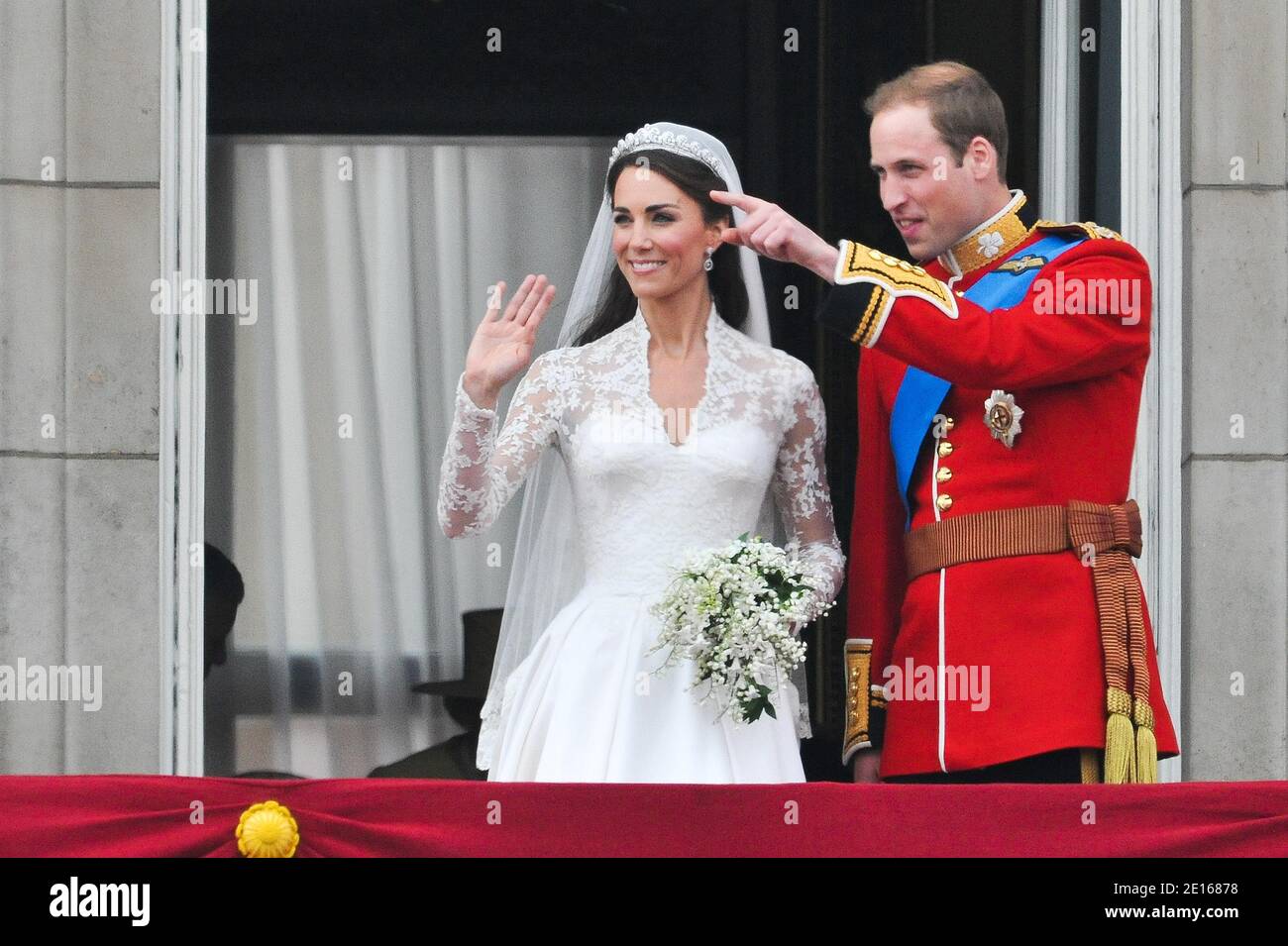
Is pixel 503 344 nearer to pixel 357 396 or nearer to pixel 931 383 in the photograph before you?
pixel 931 383

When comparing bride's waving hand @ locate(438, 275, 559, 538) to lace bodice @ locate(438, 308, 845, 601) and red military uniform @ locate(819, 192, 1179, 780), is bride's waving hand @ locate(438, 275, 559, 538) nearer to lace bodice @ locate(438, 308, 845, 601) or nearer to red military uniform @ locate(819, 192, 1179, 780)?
lace bodice @ locate(438, 308, 845, 601)

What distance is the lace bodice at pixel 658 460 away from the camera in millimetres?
5977

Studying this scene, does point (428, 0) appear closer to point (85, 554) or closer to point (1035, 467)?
point (85, 554)

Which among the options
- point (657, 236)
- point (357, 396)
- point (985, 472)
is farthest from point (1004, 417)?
point (357, 396)

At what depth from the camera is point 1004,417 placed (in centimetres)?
562

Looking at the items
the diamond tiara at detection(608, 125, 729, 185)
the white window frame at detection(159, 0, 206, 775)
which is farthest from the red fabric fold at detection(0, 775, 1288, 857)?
the diamond tiara at detection(608, 125, 729, 185)

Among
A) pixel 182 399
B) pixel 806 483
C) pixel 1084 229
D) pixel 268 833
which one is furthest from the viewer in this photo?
pixel 182 399

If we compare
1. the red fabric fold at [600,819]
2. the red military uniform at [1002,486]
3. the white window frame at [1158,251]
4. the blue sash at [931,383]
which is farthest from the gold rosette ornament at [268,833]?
the white window frame at [1158,251]

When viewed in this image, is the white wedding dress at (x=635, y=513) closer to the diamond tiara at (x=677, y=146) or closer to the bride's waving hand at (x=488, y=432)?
the bride's waving hand at (x=488, y=432)

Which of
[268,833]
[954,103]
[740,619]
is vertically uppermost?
[954,103]

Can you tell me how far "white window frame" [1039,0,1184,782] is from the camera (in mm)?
6598

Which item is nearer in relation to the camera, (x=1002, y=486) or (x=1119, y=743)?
(x=1119, y=743)

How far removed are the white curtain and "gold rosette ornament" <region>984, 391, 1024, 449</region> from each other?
1.84 metres

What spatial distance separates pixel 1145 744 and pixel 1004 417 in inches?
30.7
